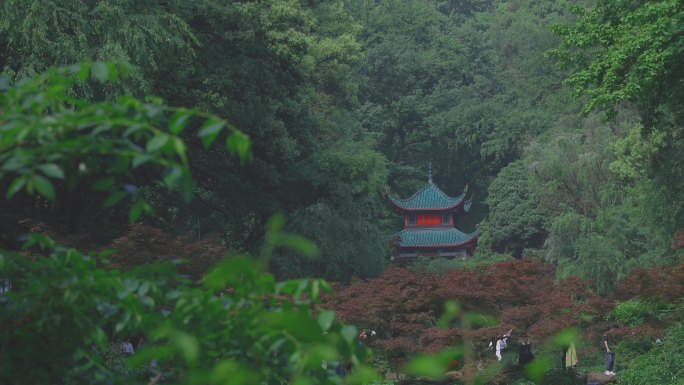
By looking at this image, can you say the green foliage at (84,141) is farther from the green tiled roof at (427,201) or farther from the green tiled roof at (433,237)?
the green tiled roof at (427,201)

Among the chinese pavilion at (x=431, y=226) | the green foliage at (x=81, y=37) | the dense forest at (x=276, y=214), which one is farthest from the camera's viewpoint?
the chinese pavilion at (x=431, y=226)

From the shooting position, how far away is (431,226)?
3659 cm

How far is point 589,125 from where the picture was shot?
85.4 ft

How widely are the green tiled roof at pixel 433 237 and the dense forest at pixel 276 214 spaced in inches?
140

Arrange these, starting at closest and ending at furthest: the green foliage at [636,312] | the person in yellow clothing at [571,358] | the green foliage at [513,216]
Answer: the person in yellow clothing at [571,358]
the green foliage at [636,312]
the green foliage at [513,216]

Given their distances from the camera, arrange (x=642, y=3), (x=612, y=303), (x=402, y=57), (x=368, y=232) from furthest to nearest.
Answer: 1. (x=402, y=57)
2. (x=368, y=232)
3. (x=612, y=303)
4. (x=642, y=3)

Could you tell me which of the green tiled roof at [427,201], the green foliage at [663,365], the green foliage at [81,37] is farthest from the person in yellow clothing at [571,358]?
the green tiled roof at [427,201]

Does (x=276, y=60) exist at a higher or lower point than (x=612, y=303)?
higher

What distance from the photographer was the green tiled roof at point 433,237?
1396 inches

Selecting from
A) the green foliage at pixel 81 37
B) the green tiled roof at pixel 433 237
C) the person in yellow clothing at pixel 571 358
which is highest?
the green foliage at pixel 81 37

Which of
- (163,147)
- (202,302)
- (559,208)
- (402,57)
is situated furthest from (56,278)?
(402,57)

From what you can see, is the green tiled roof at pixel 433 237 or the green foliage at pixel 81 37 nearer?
the green foliage at pixel 81 37

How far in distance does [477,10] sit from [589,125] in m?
29.2

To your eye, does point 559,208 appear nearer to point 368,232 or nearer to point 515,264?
point 368,232
